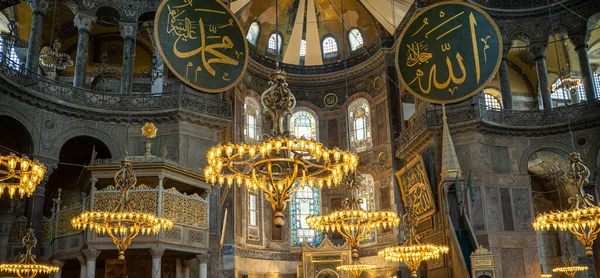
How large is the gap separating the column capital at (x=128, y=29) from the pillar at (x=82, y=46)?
78cm

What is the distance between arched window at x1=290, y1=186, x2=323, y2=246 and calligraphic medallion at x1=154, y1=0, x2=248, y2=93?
18.3ft

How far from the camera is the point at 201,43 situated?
1466 centimetres

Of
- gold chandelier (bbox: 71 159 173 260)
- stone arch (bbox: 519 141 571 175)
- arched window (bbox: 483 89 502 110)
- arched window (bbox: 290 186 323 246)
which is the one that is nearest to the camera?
gold chandelier (bbox: 71 159 173 260)

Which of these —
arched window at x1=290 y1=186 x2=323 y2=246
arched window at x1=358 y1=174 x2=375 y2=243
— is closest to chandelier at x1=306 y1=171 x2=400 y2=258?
arched window at x1=358 y1=174 x2=375 y2=243

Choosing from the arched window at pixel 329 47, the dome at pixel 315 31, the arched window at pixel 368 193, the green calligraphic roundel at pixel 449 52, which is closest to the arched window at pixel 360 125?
the arched window at pixel 368 193

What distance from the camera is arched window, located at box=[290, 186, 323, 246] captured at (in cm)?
1883

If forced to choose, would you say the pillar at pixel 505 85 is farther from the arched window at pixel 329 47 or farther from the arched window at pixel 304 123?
the arched window at pixel 304 123

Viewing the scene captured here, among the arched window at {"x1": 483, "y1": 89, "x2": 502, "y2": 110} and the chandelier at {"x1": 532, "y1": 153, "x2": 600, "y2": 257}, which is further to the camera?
the arched window at {"x1": 483, "y1": 89, "x2": 502, "y2": 110}

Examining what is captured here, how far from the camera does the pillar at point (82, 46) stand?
1484cm

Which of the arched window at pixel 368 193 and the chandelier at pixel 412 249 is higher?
the arched window at pixel 368 193

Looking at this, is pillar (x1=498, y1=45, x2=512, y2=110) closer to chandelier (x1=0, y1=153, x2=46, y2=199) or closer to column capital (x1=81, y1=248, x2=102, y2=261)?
column capital (x1=81, y1=248, x2=102, y2=261)

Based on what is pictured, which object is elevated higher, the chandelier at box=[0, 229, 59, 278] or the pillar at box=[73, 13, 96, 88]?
the pillar at box=[73, 13, 96, 88]

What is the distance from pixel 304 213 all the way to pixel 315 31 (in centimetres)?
673

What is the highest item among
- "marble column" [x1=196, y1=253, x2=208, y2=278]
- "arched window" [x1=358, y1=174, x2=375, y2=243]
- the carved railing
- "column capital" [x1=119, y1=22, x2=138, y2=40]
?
"column capital" [x1=119, y1=22, x2=138, y2=40]
